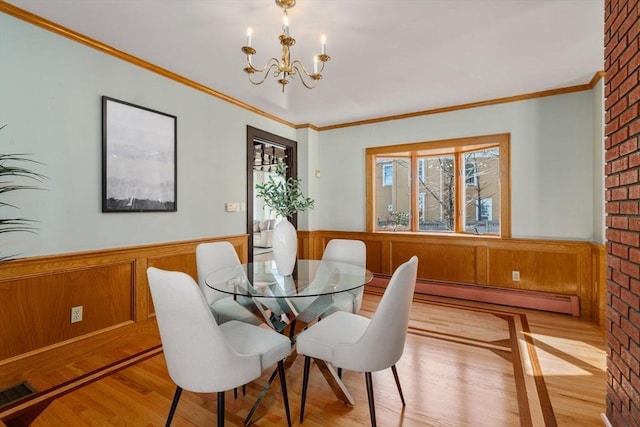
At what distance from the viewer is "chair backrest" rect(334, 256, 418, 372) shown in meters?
1.56

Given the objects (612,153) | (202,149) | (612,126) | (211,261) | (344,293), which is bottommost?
(344,293)

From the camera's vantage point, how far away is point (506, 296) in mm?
3756

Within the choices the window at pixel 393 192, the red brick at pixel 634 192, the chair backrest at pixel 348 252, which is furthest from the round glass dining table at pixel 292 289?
the window at pixel 393 192

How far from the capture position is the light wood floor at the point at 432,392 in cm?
177

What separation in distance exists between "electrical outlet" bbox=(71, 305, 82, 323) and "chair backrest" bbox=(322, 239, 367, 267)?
2.00 metres

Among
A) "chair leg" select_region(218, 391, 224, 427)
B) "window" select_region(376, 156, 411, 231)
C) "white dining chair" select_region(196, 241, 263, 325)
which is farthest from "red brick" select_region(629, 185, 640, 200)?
"window" select_region(376, 156, 411, 231)

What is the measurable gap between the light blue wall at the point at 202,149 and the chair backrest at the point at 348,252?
1.50m

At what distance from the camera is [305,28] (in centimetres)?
233

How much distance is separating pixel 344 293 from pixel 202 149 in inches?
86.6

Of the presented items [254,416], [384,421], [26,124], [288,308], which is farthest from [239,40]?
[384,421]

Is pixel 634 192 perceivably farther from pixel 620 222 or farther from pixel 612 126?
pixel 612 126

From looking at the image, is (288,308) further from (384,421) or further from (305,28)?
(305,28)

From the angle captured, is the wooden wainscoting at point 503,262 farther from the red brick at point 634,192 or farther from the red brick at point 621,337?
the red brick at point 634,192

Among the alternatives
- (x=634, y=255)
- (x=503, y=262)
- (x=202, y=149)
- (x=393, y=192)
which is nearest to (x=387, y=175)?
(x=393, y=192)
